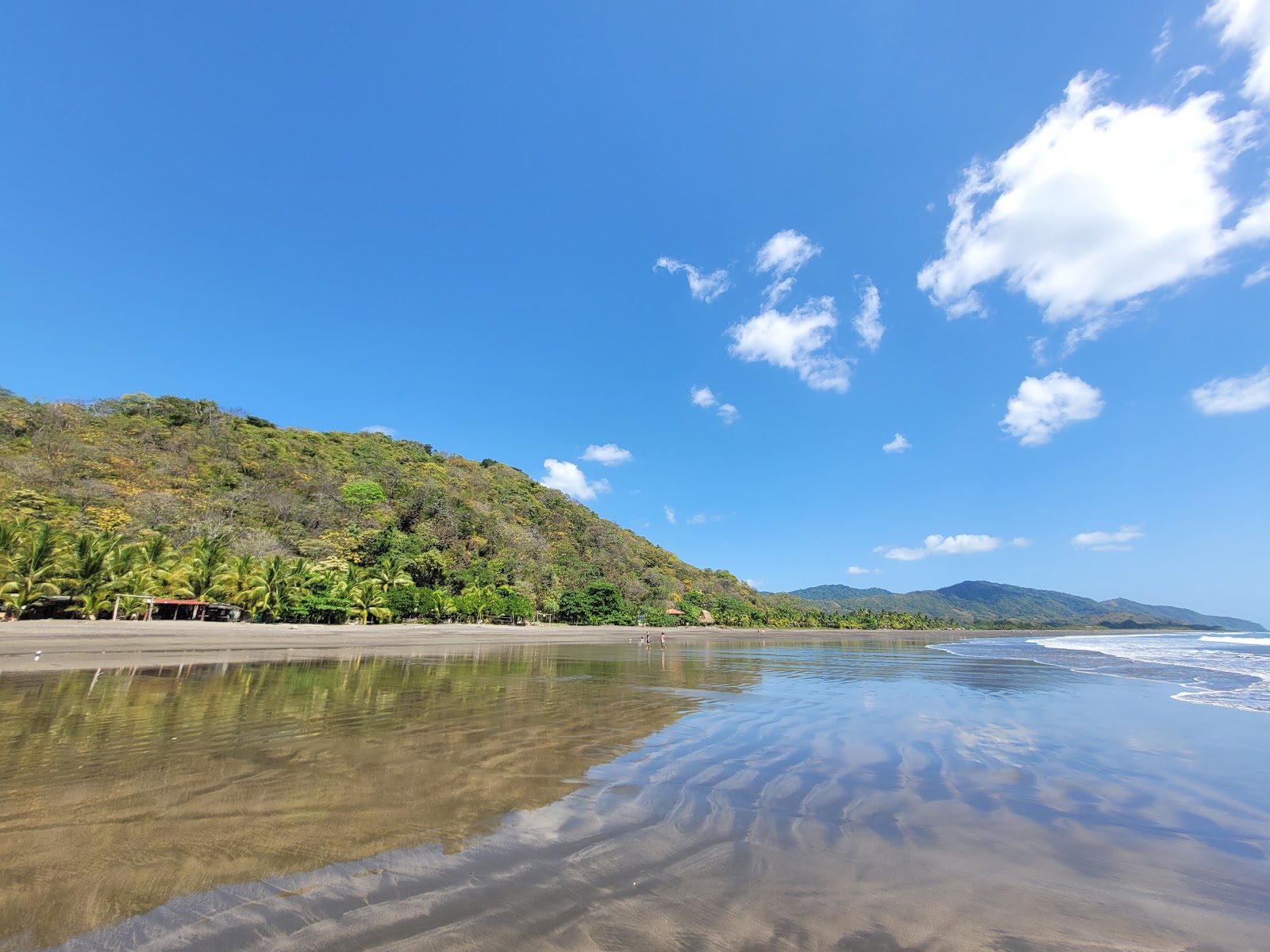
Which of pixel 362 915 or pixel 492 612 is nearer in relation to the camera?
pixel 362 915

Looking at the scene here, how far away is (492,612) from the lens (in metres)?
60.7

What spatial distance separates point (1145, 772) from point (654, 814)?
7.48m

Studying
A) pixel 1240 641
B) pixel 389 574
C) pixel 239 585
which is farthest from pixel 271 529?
pixel 1240 641

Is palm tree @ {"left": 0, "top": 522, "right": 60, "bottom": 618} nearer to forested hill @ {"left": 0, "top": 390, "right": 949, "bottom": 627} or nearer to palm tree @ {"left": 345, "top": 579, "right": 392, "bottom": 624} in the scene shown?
forested hill @ {"left": 0, "top": 390, "right": 949, "bottom": 627}

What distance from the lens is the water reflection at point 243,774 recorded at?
161 inches

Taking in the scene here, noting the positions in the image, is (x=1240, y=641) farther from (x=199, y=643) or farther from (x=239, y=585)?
(x=239, y=585)

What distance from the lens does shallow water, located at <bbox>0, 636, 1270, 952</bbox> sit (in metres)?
3.55

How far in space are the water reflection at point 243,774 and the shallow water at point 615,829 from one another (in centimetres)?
4

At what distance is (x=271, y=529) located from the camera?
58188 mm

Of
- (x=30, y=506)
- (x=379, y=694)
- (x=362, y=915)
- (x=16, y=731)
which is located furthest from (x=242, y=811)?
(x=30, y=506)

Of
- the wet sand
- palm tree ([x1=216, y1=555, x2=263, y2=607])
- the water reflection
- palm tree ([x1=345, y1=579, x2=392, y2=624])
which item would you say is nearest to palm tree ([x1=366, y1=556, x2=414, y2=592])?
palm tree ([x1=345, y1=579, x2=392, y2=624])

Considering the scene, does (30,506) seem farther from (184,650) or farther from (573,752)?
(573,752)

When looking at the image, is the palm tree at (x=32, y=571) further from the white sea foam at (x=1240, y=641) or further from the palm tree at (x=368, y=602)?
the white sea foam at (x=1240, y=641)

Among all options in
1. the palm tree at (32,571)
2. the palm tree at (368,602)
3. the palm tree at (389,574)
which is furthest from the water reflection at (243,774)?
the palm tree at (389,574)
